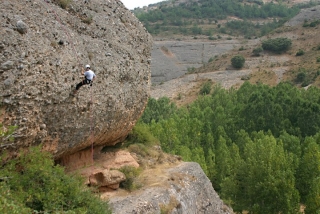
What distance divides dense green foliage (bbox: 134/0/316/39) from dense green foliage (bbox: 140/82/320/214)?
8438 centimetres

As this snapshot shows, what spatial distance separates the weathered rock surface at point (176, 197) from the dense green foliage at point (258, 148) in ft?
21.5

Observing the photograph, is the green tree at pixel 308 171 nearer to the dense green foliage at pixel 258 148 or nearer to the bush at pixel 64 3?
the dense green foliage at pixel 258 148

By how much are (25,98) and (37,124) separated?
94 cm

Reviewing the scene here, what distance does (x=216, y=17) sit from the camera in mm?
153750

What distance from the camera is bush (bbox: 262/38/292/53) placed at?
298ft

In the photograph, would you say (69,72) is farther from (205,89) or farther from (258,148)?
(205,89)

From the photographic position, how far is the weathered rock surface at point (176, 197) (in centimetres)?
1456

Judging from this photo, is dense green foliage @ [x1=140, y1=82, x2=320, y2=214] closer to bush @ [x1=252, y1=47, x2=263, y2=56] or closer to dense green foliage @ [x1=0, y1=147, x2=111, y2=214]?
dense green foliage @ [x1=0, y1=147, x2=111, y2=214]

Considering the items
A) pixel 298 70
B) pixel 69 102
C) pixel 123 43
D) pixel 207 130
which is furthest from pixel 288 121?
pixel 298 70

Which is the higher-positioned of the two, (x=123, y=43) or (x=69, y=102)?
(x=123, y=43)

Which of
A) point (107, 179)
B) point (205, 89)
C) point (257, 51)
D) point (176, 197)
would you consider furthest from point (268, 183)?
point (257, 51)

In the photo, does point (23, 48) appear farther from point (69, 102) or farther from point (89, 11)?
point (89, 11)

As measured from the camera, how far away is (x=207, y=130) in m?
39.8

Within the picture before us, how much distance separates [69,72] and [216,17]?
14572cm
